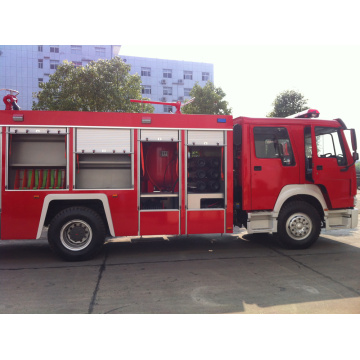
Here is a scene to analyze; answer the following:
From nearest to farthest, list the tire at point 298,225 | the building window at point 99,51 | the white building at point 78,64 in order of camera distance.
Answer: the tire at point 298,225 < the white building at point 78,64 < the building window at point 99,51

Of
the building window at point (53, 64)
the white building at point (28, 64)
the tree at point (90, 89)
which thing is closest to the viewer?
the tree at point (90, 89)

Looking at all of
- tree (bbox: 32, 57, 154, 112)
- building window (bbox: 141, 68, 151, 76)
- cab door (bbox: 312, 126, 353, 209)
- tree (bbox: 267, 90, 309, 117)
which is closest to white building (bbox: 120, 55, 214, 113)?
building window (bbox: 141, 68, 151, 76)

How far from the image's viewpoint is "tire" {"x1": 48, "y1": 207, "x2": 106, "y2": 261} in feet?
18.3

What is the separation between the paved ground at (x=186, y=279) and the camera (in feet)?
12.4

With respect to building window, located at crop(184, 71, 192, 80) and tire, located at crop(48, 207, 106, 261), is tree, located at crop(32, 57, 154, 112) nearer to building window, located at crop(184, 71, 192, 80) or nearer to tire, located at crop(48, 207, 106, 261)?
tire, located at crop(48, 207, 106, 261)

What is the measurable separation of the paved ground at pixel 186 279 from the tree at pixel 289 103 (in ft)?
31.2

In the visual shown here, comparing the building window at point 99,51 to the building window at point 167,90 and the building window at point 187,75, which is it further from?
the building window at point 187,75

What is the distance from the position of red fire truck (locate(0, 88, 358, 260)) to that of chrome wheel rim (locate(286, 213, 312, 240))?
0.9 inches

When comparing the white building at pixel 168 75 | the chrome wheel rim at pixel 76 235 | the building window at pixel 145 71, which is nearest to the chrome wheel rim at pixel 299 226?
the chrome wheel rim at pixel 76 235

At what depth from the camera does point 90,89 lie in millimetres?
12023

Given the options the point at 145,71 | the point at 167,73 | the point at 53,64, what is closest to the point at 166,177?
the point at 53,64

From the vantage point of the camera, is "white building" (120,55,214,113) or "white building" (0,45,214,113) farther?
"white building" (120,55,214,113)

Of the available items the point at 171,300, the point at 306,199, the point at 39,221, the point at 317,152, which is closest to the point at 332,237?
the point at 306,199

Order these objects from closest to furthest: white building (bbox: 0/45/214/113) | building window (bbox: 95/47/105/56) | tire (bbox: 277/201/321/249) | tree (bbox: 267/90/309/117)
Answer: tire (bbox: 277/201/321/249) < tree (bbox: 267/90/309/117) < white building (bbox: 0/45/214/113) < building window (bbox: 95/47/105/56)
